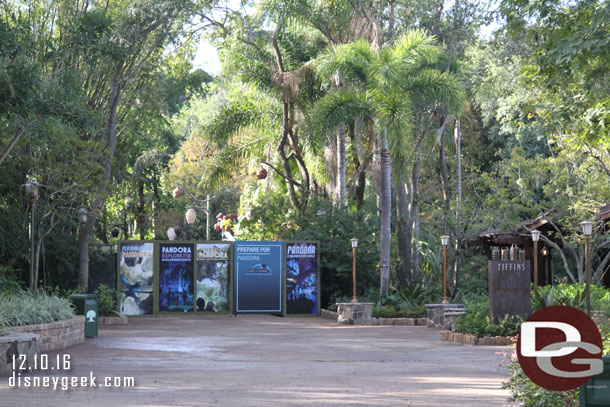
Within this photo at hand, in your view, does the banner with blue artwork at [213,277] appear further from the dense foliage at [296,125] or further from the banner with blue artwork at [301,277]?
the dense foliage at [296,125]

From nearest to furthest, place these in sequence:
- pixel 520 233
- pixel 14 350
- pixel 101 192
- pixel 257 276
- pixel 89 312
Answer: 1. pixel 14 350
2. pixel 89 312
3. pixel 101 192
4. pixel 257 276
5. pixel 520 233

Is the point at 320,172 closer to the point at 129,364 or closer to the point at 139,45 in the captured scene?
the point at 139,45

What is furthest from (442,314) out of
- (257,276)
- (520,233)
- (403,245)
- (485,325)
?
(520,233)

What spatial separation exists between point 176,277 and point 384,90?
9.05 meters

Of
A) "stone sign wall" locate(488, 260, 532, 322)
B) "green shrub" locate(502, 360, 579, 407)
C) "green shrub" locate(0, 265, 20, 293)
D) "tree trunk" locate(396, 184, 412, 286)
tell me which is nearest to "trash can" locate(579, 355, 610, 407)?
"green shrub" locate(502, 360, 579, 407)

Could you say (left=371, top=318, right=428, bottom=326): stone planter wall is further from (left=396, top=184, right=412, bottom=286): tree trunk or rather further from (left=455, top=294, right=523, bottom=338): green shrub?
(left=455, top=294, right=523, bottom=338): green shrub

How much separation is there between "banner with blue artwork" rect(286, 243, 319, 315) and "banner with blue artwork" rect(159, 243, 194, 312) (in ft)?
10.6

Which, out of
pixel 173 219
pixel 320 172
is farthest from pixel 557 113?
pixel 173 219

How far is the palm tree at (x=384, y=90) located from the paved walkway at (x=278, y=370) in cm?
626

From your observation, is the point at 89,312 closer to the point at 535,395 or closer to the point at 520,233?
the point at 535,395

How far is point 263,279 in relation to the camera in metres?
27.6

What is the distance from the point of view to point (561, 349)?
23.5ft

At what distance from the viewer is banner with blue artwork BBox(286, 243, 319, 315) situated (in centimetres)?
2770

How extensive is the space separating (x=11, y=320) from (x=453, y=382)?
27.6 ft
